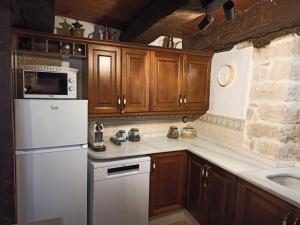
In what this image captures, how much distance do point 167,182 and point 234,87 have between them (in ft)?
4.34

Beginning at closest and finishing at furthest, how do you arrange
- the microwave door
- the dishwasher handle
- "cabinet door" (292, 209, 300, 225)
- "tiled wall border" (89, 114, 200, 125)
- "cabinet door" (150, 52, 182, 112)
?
"cabinet door" (292, 209, 300, 225) < the microwave door < the dishwasher handle < "cabinet door" (150, 52, 182, 112) < "tiled wall border" (89, 114, 200, 125)

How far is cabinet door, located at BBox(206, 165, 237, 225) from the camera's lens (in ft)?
6.16

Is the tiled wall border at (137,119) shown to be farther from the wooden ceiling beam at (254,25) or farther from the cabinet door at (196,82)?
the wooden ceiling beam at (254,25)

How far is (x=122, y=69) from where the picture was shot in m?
2.30

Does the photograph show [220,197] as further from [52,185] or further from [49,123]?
[49,123]

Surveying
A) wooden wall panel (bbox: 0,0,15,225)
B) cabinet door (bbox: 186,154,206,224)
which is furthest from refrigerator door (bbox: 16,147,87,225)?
cabinet door (bbox: 186,154,206,224)

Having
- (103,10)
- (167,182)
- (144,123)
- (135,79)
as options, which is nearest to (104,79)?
(135,79)

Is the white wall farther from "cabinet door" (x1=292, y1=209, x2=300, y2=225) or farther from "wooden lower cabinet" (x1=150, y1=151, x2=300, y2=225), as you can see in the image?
"cabinet door" (x1=292, y1=209, x2=300, y2=225)

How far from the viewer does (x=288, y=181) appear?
1859 millimetres

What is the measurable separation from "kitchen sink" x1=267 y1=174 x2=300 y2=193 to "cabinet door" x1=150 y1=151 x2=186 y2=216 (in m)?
0.95

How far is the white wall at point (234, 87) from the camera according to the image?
2281 mm

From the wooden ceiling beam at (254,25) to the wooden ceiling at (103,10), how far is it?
0.94 meters

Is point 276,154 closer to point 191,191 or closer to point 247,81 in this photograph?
point 247,81

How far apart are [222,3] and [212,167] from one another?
1.45 meters
